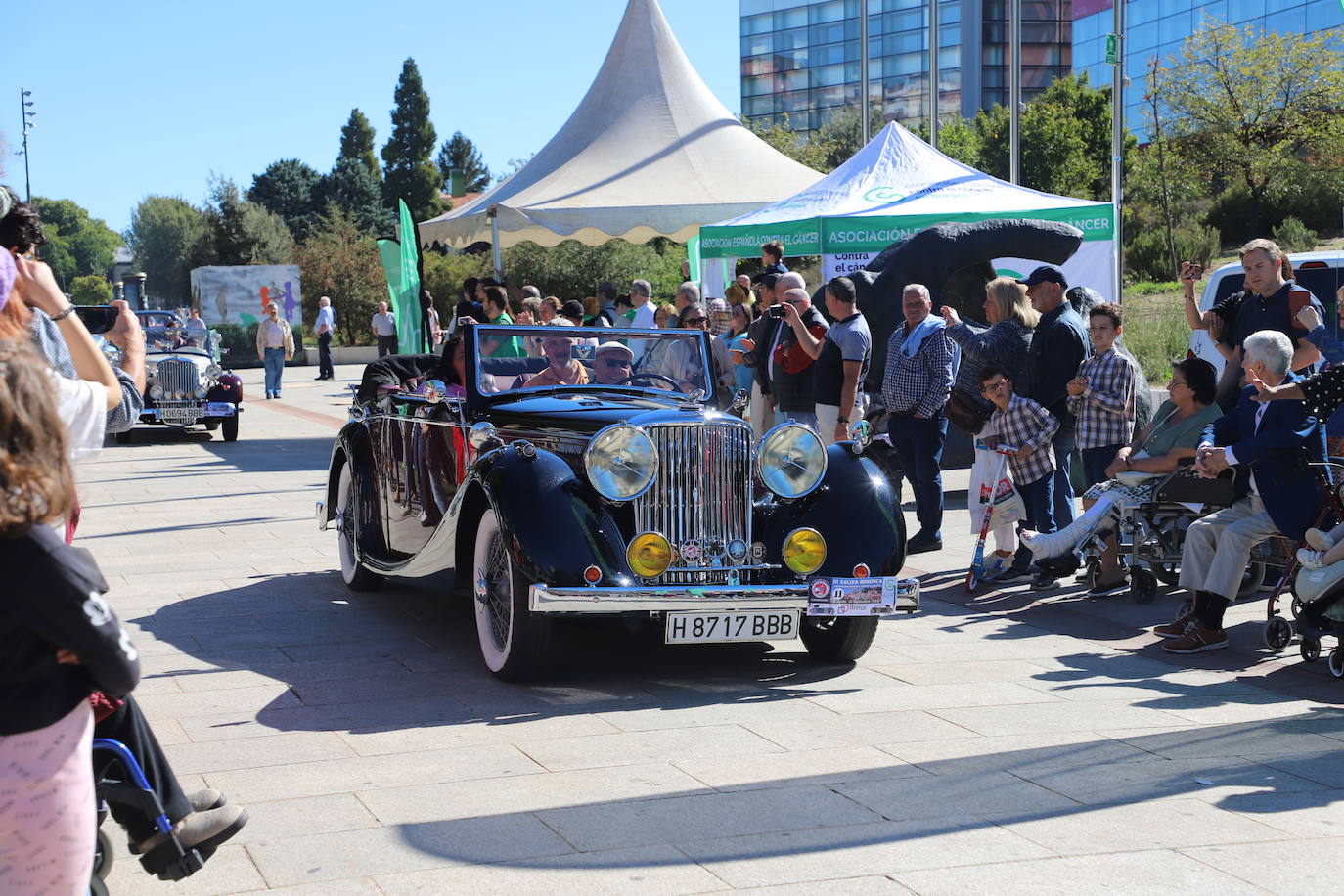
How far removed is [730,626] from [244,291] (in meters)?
38.8

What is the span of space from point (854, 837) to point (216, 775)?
7.44 ft

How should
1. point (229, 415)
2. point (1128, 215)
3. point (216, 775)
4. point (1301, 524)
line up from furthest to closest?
point (1128, 215) < point (229, 415) < point (1301, 524) < point (216, 775)

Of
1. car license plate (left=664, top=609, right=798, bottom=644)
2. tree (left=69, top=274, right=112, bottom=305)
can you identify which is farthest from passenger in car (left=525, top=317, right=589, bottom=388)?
tree (left=69, top=274, right=112, bottom=305)

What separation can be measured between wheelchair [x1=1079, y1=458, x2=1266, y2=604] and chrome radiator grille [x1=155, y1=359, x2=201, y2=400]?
46.9ft

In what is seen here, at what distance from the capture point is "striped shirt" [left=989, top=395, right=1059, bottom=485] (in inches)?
332

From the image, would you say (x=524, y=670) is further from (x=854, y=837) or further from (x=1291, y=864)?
(x=1291, y=864)

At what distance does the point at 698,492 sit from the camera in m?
6.30

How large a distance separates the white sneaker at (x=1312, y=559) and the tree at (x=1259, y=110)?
33.9m

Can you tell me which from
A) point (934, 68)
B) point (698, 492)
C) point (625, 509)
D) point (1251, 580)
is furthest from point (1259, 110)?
point (625, 509)

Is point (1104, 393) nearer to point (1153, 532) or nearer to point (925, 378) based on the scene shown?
point (1153, 532)

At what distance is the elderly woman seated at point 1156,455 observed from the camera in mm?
7805

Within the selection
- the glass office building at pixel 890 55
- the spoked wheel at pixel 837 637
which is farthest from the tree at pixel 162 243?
the spoked wheel at pixel 837 637

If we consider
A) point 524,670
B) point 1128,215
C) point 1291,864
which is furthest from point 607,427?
point 1128,215

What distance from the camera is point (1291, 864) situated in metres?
4.00
